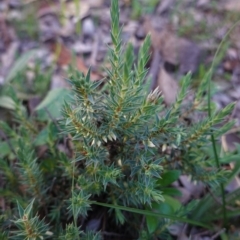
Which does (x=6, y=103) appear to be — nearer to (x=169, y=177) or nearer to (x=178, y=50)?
(x=169, y=177)

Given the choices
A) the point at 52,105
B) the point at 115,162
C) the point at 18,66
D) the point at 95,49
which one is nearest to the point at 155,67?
the point at 95,49

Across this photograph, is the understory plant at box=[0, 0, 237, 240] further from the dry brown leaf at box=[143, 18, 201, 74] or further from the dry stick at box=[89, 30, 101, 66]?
the dry stick at box=[89, 30, 101, 66]

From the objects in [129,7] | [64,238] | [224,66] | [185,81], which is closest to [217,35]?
[224,66]

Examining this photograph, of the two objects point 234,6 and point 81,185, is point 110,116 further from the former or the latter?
point 234,6

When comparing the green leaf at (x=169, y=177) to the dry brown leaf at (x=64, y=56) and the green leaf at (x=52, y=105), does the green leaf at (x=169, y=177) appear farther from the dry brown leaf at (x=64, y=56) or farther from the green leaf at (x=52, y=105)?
the dry brown leaf at (x=64, y=56)

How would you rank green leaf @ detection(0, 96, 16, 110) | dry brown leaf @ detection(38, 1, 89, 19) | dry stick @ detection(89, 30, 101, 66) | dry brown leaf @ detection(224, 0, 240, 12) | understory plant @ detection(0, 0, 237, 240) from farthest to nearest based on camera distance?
dry brown leaf @ detection(38, 1, 89, 19) < dry brown leaf @ detection(224, 0, 240, 12) < dry stick @ detection(89, 30, 101, 66) < green leaf @ detection(0, 96, 16, 110) < understory plant @ detection(0, 0, 237, 240)

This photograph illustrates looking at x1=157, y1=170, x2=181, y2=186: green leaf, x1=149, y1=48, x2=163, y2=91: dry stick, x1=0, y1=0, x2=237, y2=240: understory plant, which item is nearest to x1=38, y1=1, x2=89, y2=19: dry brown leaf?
x1=149, y1=48, x2=163, y2=91: dry stick
